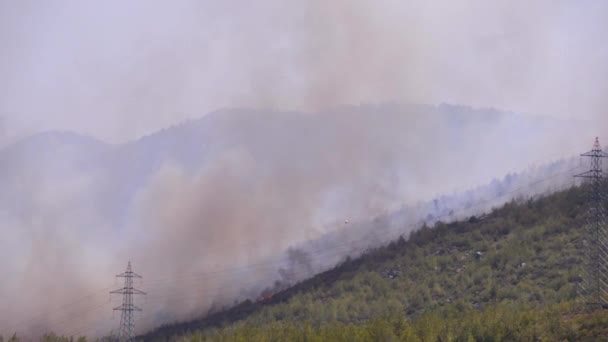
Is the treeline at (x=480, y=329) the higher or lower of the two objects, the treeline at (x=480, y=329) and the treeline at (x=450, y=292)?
the lower

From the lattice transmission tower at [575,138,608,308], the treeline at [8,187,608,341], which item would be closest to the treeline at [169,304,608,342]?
the treeline at [8,187,608,341]

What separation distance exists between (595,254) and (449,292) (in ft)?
66.3

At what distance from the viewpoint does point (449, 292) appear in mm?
120688

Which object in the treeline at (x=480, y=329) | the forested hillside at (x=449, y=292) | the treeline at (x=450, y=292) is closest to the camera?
the treeline at (x=480, y=329)

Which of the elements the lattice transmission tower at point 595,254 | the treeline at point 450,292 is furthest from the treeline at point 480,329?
the lattice transmission tower at point 595,254

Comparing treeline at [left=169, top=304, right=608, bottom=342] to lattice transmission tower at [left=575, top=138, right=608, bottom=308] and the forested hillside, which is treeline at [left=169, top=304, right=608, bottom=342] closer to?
the forested hillside

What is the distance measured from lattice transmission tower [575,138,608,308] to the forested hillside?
1.85 meters

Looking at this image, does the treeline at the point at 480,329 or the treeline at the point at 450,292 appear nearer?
the treeline at the point at 480,329

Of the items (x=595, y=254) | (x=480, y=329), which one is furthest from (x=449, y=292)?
(x=480, y=329)

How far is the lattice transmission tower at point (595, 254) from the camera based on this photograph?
89562 mm

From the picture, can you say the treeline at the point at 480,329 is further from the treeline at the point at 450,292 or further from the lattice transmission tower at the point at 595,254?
the lattice transmission tower at the point at 595,254

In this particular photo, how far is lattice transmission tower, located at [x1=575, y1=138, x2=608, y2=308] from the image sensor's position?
8956cm

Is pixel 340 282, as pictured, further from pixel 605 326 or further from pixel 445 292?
pixel 605 326

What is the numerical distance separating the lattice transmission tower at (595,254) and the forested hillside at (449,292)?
1846mm
